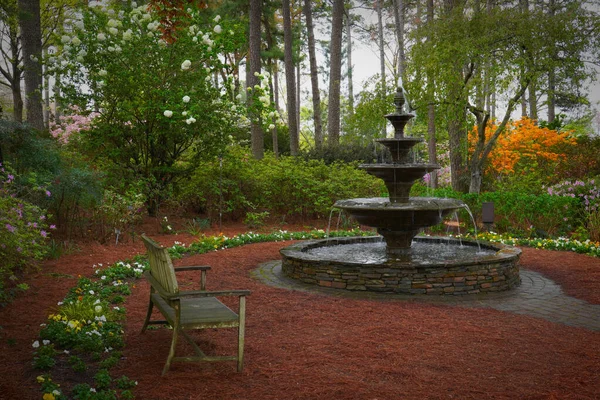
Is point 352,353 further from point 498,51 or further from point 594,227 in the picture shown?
point 498,51

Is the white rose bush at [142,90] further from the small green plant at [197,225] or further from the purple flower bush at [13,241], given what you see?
the purple flower bush at [13,241]

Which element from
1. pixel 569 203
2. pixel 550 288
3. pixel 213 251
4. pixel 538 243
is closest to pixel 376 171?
pixel 550 288

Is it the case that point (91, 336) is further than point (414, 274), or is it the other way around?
point (414, 274)

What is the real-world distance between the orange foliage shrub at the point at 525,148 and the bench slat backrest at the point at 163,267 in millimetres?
13887

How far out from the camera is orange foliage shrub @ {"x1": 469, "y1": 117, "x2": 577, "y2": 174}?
16.8 metres

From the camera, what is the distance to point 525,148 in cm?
1706

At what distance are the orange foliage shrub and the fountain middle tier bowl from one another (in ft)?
33.2

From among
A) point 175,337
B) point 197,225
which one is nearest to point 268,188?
point 197,225

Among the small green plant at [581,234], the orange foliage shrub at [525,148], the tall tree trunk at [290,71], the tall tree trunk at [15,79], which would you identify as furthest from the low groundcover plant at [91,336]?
the tall tree trunk at [290,71]

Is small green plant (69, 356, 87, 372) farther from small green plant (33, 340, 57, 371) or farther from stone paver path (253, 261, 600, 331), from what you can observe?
stone paver path (253, 261, 600, 331)

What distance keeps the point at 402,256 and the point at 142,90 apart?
7223 millimetres

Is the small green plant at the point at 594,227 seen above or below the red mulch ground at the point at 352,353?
above

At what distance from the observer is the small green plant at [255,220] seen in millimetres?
12547

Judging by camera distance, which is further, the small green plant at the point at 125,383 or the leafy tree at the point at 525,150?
the leafy tree at the point at 525,150
